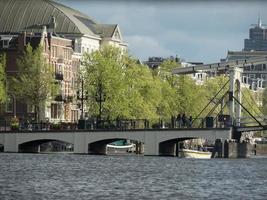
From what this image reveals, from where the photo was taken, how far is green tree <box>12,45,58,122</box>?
11900 cm

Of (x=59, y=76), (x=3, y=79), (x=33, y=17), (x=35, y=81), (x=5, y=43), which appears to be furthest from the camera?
(x=33, y=17)

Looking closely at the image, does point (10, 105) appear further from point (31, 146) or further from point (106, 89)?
point (31, 146)

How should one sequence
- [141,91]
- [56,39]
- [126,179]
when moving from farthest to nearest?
[56,39]
[141,91]
[126,179]

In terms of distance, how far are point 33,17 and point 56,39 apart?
1494 centimetres

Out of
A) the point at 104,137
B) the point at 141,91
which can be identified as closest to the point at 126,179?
the point at 104,137

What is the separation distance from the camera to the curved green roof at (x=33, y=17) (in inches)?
6053

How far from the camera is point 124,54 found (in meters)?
127

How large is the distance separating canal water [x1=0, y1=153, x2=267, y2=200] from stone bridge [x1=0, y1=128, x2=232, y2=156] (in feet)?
33.2

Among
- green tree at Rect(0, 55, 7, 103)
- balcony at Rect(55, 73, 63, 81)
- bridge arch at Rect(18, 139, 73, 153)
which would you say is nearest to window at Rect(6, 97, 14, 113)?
green tree at Rect(0, 55, 7, 103)

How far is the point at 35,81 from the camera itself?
391 ft

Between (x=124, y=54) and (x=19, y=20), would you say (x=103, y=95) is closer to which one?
(x=124, y=54)

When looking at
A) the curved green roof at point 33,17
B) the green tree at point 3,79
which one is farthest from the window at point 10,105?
the curved green roof at point 33,17

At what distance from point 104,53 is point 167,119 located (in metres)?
9.43

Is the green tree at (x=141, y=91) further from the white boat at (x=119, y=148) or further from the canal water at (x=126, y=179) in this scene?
the canal water at (x=126, y=179)
